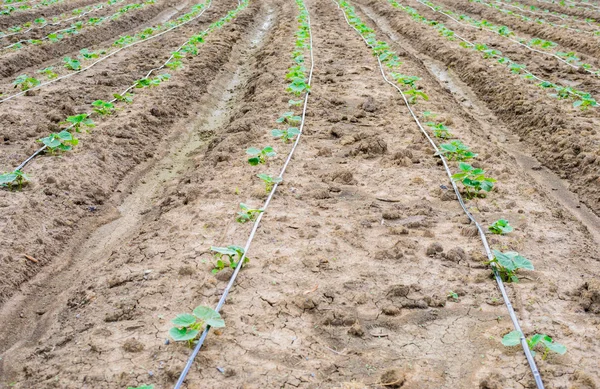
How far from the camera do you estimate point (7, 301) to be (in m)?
4.34

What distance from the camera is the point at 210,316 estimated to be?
332cm

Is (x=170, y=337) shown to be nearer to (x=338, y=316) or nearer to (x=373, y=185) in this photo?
(x=338, y=316)

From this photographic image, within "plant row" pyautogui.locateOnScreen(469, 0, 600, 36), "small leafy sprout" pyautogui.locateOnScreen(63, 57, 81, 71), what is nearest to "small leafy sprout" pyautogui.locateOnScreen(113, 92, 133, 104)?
"small leafy sprout" pyautogui.locateOnScreen(63, 57, 81, 71)

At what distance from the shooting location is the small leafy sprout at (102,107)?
7520 mm

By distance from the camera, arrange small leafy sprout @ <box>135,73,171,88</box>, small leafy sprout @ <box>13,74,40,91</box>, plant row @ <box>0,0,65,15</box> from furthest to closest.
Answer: plant row @ <box>0,0,65,15</box>
small leafy sprout @ <box>135,73,171,88</box>
small leafy sprout @ <box>13,74,40,91</box>

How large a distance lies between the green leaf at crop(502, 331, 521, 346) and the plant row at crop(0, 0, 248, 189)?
489 cm

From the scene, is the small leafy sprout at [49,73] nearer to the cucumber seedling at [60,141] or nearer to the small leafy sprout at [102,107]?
the small leafy sprout at [102,107]

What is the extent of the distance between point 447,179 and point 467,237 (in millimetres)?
1195

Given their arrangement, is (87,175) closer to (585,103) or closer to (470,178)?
(470,178)

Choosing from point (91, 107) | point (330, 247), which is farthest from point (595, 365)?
point (91, 107)

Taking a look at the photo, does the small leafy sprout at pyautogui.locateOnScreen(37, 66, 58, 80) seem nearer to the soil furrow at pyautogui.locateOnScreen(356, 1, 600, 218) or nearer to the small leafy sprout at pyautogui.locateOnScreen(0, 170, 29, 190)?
the small leafy sprout at pyautogui.locateOnScreen(0, 170, 29, 190)

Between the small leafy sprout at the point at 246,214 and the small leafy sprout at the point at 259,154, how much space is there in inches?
45.9

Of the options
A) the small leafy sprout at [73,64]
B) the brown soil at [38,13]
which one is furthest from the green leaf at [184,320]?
the brown soil at [38,13]

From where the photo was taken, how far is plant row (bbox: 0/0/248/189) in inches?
221
